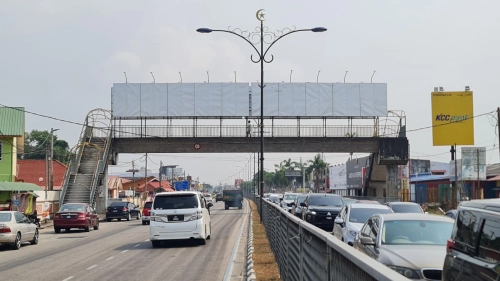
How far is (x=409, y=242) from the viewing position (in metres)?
12.1

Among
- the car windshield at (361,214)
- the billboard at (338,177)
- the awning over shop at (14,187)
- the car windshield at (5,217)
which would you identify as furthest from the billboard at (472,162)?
the billboard at (338,177)

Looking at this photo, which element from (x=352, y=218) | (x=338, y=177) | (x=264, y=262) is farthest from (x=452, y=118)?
(x=338, y=177)

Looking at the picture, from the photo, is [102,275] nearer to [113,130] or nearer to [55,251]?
[55,251]

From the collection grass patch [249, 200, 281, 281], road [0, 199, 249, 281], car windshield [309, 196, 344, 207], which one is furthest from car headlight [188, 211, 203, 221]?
car windshield [309, 196, 344, 207]

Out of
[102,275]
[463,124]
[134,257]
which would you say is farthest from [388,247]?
[463,124]

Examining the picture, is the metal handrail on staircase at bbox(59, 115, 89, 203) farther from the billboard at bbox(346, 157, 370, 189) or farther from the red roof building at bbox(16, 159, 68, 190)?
the billboard at bbox(346, 157, 370, 189)

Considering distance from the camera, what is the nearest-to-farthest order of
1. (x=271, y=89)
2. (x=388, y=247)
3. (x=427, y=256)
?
(x=427, y=256) < (x=388, y=247) < (x=271, y=89)

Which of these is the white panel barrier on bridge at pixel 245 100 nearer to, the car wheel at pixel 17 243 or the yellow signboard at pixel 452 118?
the yellow signboard at pixel 452 118

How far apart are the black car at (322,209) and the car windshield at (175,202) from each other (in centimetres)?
570

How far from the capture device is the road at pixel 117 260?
1655 centimetres

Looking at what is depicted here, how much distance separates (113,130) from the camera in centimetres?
5525

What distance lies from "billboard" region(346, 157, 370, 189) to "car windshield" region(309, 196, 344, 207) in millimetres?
49395

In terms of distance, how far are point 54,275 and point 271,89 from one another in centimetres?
4272

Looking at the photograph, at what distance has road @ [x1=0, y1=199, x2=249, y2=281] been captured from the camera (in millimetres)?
16547
